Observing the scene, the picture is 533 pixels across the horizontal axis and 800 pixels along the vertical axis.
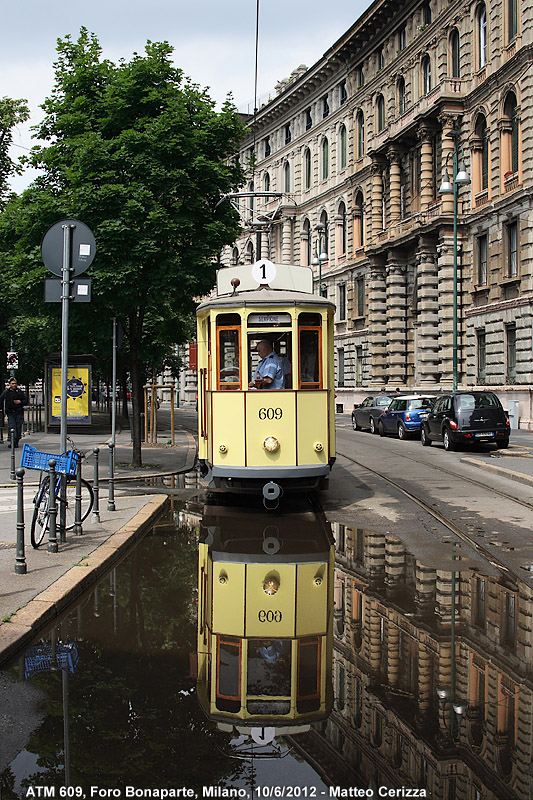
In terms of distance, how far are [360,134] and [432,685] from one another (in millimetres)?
55189

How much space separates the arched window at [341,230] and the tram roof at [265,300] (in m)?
47.4

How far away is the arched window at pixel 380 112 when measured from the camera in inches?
2069

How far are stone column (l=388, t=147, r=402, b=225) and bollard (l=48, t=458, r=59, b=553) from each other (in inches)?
1674

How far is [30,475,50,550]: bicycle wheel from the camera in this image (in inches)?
368

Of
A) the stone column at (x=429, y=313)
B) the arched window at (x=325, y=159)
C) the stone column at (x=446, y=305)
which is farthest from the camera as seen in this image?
the arched window at (x=325, y=159)

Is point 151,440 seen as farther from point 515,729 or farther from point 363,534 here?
point 515,729

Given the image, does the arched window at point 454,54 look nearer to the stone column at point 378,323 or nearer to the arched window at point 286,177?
the stone column at point 378,323

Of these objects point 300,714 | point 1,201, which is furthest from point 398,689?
point 1,201

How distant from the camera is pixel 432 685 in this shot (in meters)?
5.12

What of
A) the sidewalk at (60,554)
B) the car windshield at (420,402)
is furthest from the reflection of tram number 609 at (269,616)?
the car windshield at (420,402)

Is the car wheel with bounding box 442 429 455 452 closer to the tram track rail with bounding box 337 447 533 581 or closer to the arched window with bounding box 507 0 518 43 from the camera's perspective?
the tram track rail with bounding box 337 447 533 581

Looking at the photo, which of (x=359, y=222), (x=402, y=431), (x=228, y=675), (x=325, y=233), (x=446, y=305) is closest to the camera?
(x=228, y=675)

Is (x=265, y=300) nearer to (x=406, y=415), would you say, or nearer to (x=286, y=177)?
(x=406, y=415)

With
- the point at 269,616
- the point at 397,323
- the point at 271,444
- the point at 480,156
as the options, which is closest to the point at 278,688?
the point at 269,616
